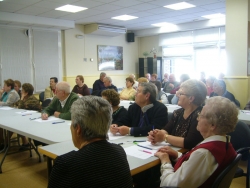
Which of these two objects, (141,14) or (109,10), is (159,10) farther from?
(109,10)

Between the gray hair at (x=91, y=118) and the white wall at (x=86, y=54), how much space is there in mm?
7696

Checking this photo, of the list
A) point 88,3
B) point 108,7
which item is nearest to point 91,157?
point 88,3

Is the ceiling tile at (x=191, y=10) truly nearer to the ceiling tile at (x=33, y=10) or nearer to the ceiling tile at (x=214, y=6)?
the ceiling tile at (x=214, y=6)

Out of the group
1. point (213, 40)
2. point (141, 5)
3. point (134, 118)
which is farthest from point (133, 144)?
point (213, 40)

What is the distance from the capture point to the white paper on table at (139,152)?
6.11 ft

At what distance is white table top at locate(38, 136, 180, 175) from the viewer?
168 cm

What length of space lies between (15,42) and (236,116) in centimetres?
723

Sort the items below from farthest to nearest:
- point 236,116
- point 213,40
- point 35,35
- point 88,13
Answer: point 213,40 < point 35,35 < point 88,13 < point 236,116

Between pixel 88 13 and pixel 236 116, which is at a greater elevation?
pixel 88 13

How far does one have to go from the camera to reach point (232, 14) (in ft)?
17.8

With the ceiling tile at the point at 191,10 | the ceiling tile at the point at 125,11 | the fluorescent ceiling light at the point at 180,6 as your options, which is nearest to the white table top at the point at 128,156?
the fluorescent ceiling light at the point at 180,6

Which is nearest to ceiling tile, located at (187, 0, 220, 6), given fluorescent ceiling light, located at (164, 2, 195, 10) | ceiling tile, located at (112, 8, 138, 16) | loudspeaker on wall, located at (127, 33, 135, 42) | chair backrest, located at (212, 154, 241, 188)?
fluorescent ceiling light, located at (164, 2, 195, 10)

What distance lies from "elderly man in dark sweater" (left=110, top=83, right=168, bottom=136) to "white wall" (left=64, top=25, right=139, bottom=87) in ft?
21.4

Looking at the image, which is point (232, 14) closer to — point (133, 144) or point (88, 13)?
point (88, 13)
